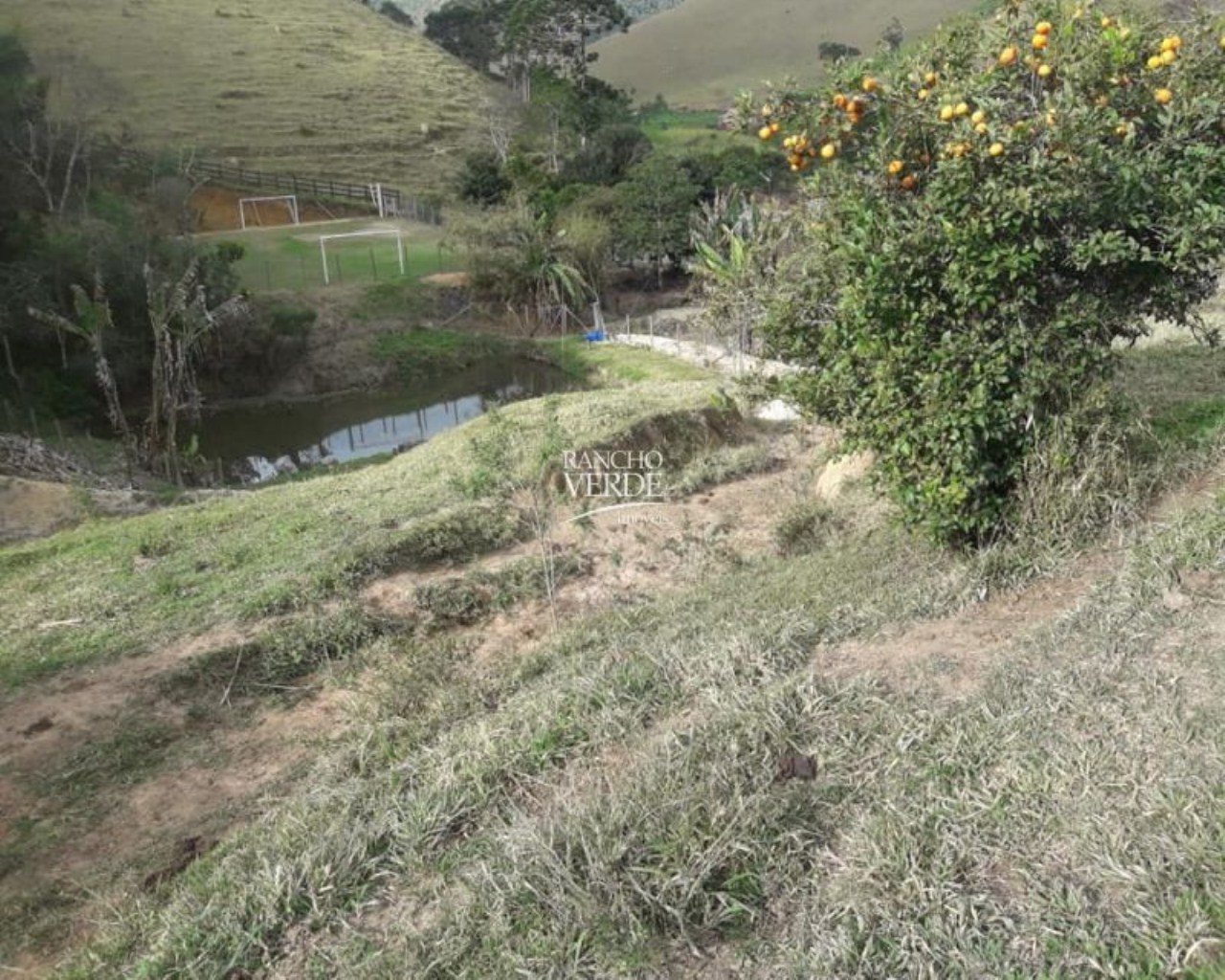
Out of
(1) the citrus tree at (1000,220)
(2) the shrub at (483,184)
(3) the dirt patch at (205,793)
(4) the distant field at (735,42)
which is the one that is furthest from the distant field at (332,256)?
(4) the distant field at (735,42)

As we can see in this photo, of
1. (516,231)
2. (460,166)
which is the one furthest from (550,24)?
(516,231)

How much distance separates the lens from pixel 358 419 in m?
20.3

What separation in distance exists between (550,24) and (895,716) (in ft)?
164

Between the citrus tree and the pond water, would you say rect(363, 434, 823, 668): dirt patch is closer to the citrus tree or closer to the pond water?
the citrus tree

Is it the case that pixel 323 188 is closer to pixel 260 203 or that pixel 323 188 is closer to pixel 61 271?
pixel 260 203

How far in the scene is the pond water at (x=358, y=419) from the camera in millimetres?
18000

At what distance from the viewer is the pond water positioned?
1800 cm

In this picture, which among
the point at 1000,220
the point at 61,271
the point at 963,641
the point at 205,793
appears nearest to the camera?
the point at 963,641

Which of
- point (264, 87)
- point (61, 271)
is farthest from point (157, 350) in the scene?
point (264, 87)

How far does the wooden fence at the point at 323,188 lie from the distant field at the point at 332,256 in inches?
→ 52.4

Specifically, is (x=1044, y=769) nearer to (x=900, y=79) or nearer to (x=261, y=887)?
(x=261, y=887)

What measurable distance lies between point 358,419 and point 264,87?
2978 cm

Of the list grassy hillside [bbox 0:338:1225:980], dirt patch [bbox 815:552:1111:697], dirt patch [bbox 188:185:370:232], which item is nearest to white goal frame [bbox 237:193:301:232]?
dirt patch [bbox 188:185:370:232]

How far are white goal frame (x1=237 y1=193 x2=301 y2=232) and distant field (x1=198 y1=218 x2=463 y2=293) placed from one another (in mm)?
1044
